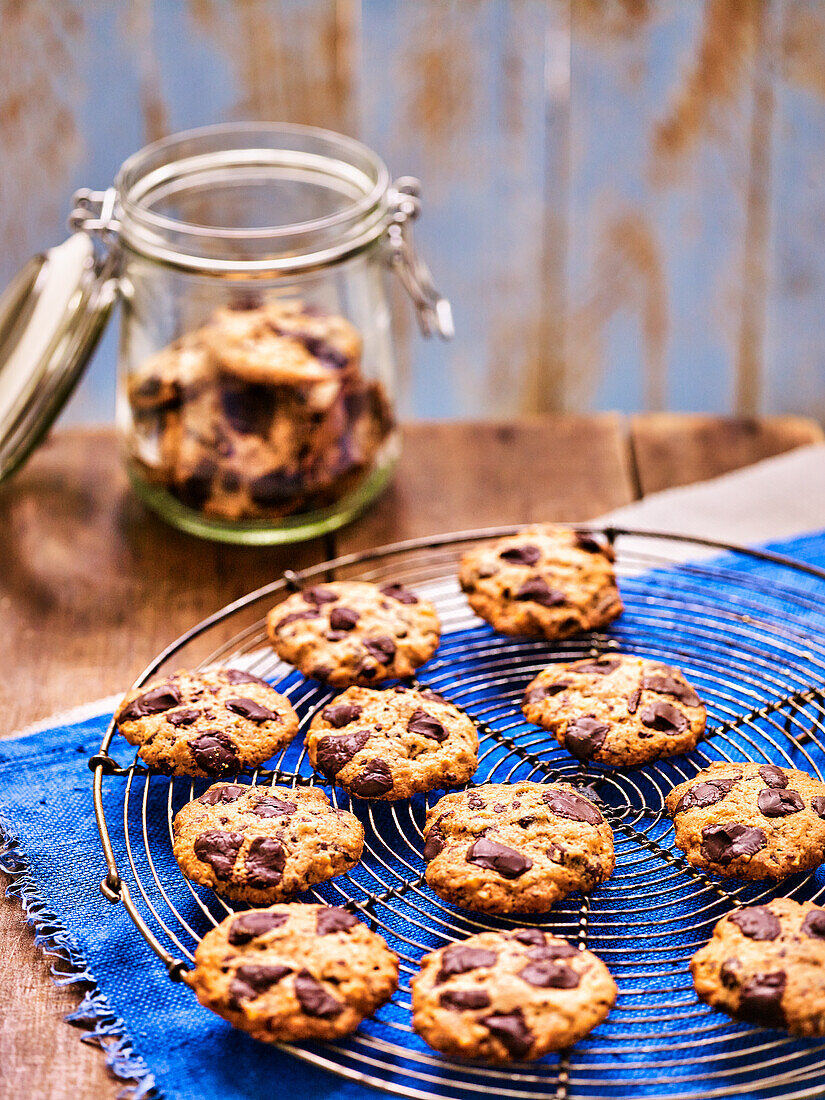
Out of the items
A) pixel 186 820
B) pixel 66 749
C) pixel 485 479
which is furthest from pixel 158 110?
pixel 186 820

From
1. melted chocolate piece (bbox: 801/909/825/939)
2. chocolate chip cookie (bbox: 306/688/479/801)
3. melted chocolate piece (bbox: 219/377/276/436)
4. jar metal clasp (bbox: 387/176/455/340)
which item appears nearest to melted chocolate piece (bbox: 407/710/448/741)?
chocolate chip cookie (bbox: 306/688/479/801)

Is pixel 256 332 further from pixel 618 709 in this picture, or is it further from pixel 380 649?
pixel 618 709

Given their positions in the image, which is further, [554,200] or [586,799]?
[554,200]

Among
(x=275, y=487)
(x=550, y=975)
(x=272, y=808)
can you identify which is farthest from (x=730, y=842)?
(x=275, y=487)

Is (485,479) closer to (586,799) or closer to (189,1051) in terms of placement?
(586,799)

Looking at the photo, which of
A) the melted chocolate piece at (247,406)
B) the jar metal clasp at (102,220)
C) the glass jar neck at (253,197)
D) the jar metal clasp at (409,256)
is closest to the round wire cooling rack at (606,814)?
the melted chocolate piece at (247,406)

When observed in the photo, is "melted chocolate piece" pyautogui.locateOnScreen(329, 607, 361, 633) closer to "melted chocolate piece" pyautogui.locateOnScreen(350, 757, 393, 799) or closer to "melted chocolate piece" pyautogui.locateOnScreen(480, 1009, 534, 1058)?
"melted chocolate piece" pyautogui.locateOnScreen(350, 757, 393, 799)
